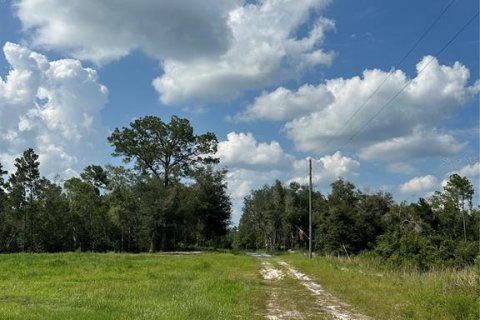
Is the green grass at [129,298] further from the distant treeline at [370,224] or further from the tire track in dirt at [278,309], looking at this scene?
the distant treeline at [370,224]

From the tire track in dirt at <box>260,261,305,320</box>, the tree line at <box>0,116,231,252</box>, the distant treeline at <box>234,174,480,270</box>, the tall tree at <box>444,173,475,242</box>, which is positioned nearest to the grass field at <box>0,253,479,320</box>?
the tire track in dirt at <box>260,261,305,320</box>

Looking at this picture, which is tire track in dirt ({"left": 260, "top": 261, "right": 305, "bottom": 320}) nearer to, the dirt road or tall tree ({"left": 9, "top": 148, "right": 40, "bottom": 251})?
the dirt road

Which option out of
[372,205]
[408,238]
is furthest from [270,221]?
[408,238]

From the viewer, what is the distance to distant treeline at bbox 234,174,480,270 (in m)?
42.2

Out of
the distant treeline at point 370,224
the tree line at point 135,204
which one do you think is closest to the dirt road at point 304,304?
the distant treeline at point 370,224

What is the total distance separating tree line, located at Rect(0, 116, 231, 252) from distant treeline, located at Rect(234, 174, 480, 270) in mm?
16915

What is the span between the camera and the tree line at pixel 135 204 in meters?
73.4

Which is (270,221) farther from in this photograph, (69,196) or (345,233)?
(345,233)

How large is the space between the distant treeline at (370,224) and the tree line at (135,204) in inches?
666

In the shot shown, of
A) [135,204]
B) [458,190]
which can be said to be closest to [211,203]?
[135,204]

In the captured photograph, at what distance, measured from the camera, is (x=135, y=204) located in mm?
77500

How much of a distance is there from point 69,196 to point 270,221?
143 feet

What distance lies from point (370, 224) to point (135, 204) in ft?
112

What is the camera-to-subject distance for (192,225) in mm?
80062
